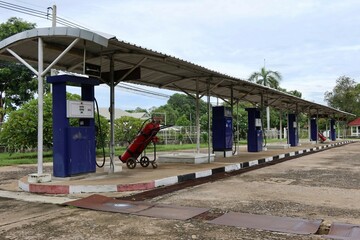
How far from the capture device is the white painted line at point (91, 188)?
298 inches

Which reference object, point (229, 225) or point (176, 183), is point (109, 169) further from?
point (229, 225)

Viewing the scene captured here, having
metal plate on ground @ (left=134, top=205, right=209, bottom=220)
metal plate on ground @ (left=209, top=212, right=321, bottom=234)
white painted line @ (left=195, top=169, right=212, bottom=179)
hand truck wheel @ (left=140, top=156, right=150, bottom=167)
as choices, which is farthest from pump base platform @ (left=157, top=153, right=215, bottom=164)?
metal plate on ground @ (left=209, top=212, right=321, bottom=234)

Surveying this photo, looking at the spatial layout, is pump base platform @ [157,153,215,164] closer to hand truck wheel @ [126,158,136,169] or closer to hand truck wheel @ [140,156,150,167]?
hand truck wheel @ [140,156,150,167]

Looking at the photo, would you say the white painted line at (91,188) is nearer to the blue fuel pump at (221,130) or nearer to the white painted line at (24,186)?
the white painted line at (24,186)

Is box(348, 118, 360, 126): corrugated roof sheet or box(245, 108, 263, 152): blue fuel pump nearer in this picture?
box(245, 108, 263, 152): blue fuel pump

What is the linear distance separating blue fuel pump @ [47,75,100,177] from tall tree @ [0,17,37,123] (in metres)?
20.8

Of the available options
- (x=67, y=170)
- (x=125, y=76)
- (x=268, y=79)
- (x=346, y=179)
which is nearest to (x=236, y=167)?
(x=346, y=179)

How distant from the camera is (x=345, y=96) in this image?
60.4 m

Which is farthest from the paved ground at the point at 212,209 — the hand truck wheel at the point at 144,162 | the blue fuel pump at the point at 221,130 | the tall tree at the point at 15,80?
the tall tree at the point at 15,80

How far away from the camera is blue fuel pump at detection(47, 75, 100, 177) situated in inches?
333

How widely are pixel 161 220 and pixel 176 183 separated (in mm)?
3677

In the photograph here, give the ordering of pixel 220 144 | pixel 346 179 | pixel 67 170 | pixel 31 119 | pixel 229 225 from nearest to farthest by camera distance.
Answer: pixel 229 225, pixel 67 170, pixel 346 179, pixel 220 144, pixel 31 119

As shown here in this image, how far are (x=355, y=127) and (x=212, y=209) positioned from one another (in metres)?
59.0

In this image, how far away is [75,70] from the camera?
10852 mm
